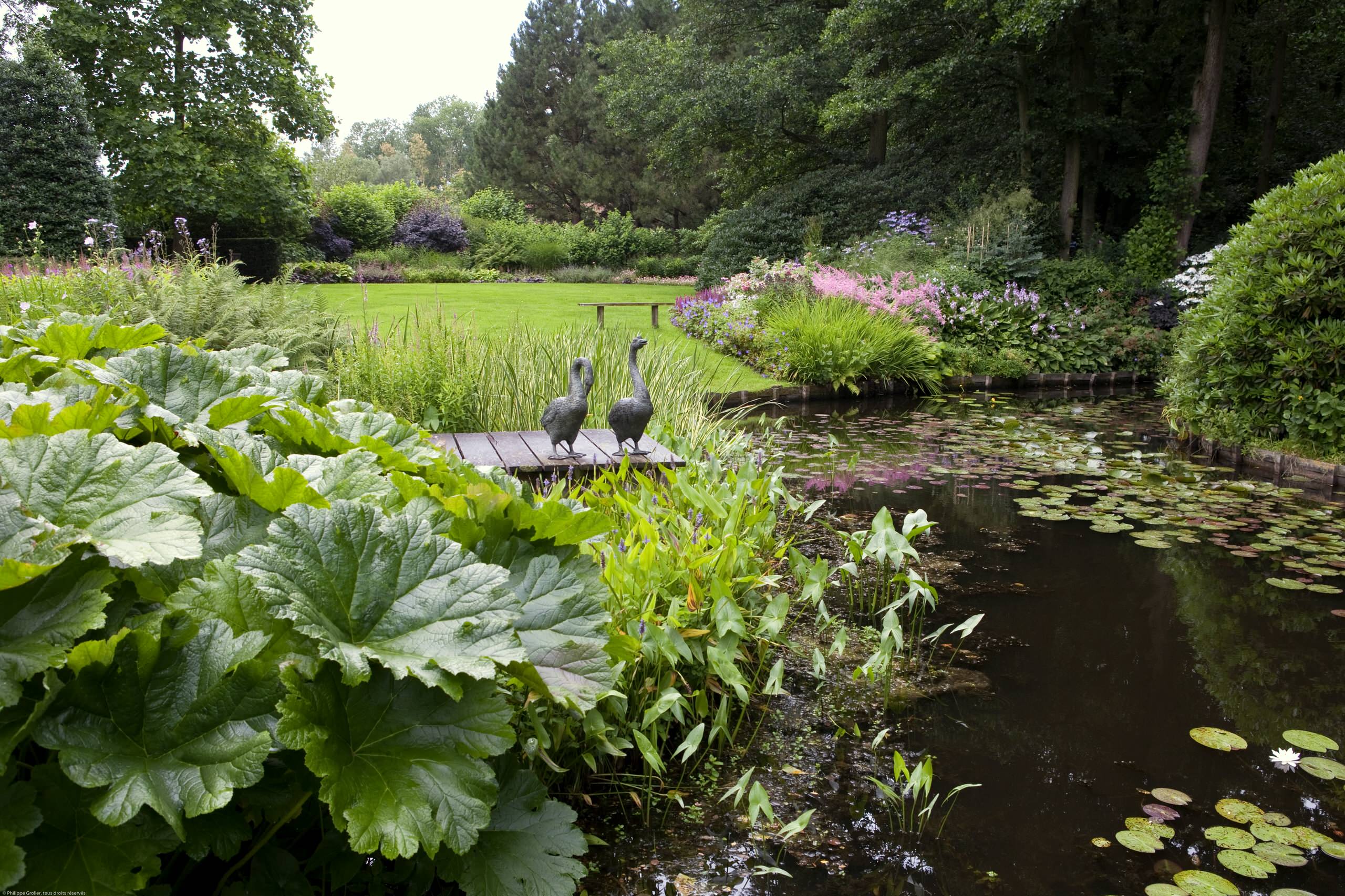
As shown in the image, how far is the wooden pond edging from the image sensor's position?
29.2ft

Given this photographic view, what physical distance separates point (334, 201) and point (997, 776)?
25.0 m

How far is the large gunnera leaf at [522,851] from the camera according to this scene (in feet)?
3.95

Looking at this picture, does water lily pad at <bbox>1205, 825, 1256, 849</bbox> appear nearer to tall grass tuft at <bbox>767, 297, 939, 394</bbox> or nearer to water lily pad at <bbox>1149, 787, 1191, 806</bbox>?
water lily pad at <bbox>1149, 787, 1191, 806</bbox>

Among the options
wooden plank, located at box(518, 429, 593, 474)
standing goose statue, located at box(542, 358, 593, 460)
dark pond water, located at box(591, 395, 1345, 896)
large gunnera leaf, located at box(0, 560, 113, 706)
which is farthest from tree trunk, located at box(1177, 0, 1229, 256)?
Result: large gunnera leaf, located at box(0, 560, 113, 706)

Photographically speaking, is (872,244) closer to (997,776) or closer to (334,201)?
(997,776)

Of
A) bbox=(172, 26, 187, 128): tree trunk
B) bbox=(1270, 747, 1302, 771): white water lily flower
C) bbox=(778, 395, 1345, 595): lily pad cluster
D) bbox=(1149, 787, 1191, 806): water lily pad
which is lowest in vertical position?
bbox=(1270, 747, 1302, 771): white water lily flower

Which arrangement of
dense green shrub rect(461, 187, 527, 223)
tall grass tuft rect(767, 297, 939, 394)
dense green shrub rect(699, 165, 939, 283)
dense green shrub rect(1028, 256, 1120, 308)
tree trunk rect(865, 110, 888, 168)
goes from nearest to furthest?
tall grass tuft rect(767, 297, 939, 394)
dense green shrub rect(1028, 256, 1120, 308)
dense green shrub rect(699, 165, 939, 283)
tree trunk rect(865, 110, 888, 168)
dense green shrub rect(461, 187, 527, 223)

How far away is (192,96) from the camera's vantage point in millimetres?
18625

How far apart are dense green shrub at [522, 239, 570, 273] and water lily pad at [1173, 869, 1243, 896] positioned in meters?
23.1

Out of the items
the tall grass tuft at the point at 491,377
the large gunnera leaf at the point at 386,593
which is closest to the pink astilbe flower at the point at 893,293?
the tall grass tuft at the point at 491,377

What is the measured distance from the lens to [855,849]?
202cm

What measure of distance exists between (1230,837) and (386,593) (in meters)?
2.15

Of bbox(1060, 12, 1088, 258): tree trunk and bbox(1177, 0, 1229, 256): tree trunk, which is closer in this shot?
bbox(1177, 0, 1229, 256): tree trunk

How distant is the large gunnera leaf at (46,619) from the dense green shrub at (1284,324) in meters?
6.52
